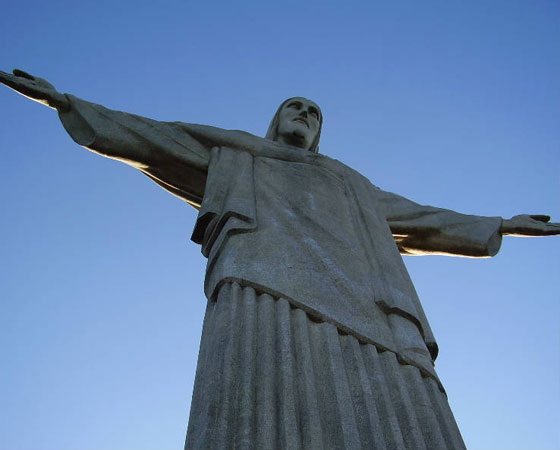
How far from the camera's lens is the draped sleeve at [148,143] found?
6945mm

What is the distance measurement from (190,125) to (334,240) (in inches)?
95.4

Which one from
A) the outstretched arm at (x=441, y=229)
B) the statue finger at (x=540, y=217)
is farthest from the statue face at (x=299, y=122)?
the statue finger at (x=540, y=217)

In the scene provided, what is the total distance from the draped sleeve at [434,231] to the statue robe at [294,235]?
14 millimetres

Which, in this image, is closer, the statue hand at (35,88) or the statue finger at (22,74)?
the statue hand at (35,88)

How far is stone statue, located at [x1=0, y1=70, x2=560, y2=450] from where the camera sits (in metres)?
4.15

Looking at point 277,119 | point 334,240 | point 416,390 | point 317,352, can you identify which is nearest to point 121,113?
point 277,119

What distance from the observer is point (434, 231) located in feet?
26.7

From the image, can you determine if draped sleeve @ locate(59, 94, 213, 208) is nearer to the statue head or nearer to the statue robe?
the statue robe

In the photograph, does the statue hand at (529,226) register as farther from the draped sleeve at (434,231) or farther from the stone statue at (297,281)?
the draped sleeve at (434,231)

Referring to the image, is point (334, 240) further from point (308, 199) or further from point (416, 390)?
point (416, 390)

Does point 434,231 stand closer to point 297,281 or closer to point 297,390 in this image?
point 297,281

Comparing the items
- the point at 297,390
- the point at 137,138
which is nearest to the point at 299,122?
the point at 137,138

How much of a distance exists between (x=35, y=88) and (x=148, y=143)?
1206 millimetres

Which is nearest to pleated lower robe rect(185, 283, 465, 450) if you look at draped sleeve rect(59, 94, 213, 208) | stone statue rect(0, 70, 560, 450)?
stone statue rect(0, 70, 560, 450)
